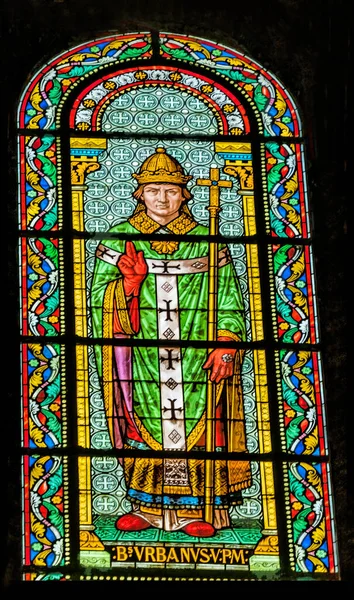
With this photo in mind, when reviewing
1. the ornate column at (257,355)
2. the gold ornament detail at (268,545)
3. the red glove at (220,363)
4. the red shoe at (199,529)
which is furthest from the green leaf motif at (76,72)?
the gold ornament detail at (268,545)

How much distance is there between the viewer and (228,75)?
1628 centimetres

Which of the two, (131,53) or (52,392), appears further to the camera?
(131,53)

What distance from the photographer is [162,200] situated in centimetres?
1553

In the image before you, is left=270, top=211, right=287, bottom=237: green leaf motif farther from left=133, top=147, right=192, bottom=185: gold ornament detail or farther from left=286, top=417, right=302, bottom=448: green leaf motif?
left=286, top=417, right=302, bottom=448: green leaf motif

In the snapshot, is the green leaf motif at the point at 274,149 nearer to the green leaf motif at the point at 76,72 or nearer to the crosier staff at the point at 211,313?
the crosier staff at the point at 211,313

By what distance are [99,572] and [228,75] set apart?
366 centimetres

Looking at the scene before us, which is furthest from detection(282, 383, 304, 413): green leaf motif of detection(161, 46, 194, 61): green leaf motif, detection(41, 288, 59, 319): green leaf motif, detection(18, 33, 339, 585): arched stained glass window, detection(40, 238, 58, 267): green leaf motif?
detection(161, 46, 194, 61): green leaf motif

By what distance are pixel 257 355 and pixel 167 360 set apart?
52 centimetres

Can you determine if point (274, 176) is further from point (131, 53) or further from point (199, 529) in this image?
point (199, 529)

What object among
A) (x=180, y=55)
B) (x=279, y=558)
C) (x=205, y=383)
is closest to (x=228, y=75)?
(x=180, y=55)

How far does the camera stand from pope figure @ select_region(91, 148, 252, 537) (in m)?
14.5

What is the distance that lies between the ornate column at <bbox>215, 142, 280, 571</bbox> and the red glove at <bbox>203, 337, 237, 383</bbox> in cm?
14

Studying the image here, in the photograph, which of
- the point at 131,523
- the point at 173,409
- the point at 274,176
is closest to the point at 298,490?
the point at 173,409

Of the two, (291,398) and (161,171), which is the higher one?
(161,171)
